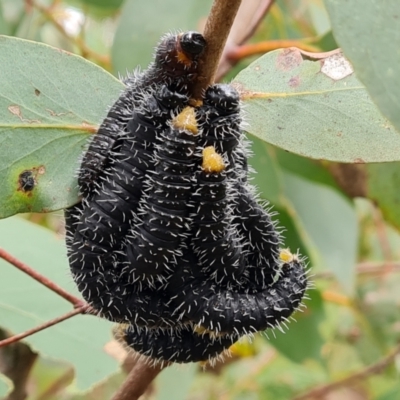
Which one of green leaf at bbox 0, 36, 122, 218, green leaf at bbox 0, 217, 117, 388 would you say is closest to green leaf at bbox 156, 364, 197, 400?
green leaf at bbox 0, 217, 117, 388

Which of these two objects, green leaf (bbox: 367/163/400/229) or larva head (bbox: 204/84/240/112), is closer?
larva head (bbox: 204/84/240/112)

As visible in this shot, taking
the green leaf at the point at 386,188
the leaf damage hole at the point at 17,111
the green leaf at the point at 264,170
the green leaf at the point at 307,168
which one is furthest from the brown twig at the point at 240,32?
the leaf damage hole at the point at 17,111

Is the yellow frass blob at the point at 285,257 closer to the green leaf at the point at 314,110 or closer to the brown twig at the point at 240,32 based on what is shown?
the green leaf at the point at 314,110

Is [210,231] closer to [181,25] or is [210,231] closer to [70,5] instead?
[181,25]

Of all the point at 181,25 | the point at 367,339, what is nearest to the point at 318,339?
the point at 367,339

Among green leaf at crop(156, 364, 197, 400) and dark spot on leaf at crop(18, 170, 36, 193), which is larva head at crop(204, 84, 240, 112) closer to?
dark spot on leaf at crop(18, 170, 36, 193)
